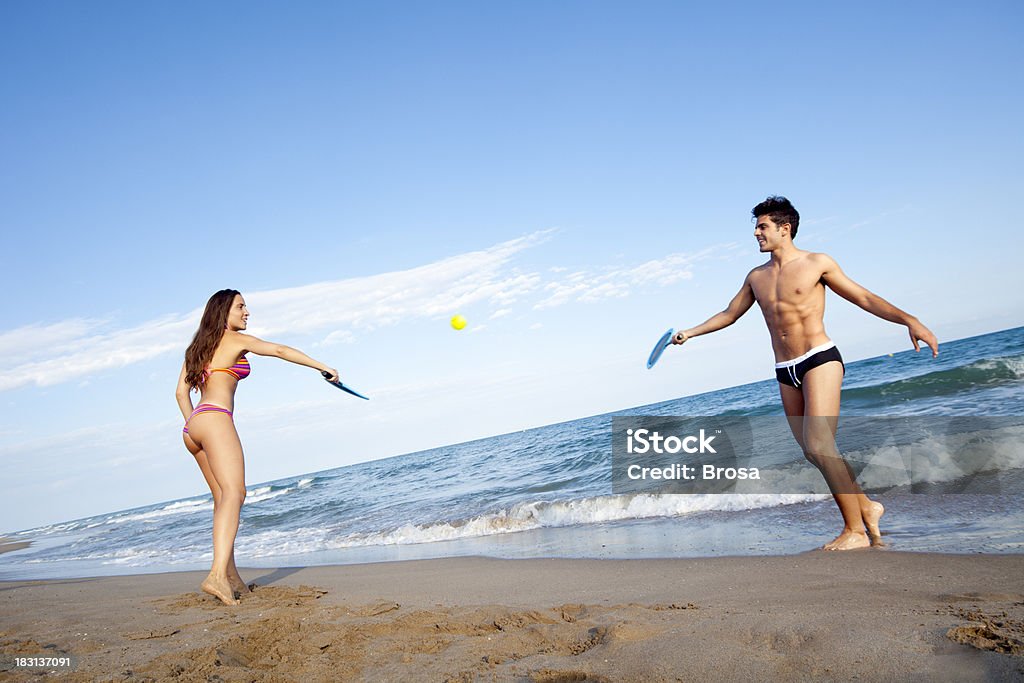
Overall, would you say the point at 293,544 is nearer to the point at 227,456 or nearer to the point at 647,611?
the point at 227,456

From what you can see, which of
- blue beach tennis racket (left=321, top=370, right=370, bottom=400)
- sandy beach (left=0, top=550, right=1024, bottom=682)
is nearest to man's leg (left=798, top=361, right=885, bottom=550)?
sandy beach (left=0, top=550, right=1024, bottom=682)

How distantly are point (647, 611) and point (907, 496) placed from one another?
3.71m

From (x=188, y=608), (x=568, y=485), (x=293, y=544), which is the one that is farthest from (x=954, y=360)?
(x=188, y=608)

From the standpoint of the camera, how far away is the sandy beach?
7.93ft

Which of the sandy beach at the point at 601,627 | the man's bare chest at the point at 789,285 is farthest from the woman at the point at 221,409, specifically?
the man's bare chest at the point at 789,285

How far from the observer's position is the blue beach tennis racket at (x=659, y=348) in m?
5.00

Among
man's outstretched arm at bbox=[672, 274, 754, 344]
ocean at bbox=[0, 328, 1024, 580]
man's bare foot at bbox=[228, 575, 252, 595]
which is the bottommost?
ocean at bbox=[0, 328, 1024, 580]

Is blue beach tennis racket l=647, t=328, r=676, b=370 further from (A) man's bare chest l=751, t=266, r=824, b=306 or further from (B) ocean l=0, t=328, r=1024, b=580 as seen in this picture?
(B) ocean l=0, t=328, r=1024, b=580

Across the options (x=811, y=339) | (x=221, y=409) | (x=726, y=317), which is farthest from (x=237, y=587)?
(x=811, y=339)

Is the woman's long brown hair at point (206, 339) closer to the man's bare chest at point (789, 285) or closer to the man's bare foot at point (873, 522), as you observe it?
the man's bare chest at point (789, 285)

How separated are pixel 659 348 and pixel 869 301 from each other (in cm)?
141

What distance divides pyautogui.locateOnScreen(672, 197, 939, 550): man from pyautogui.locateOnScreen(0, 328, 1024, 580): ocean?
38 cm

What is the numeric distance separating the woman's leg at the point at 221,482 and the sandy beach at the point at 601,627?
0.55 ft

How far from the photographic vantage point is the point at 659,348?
5086 mm
